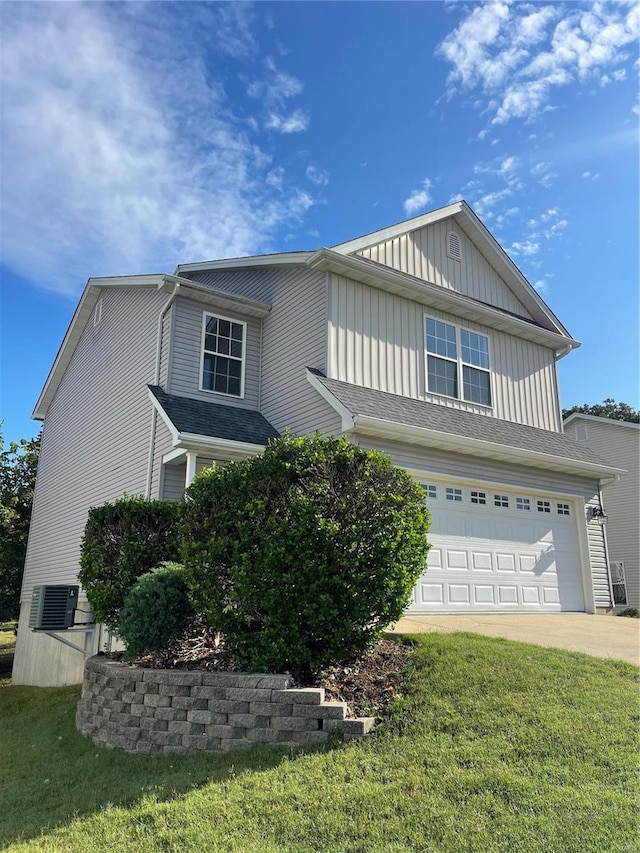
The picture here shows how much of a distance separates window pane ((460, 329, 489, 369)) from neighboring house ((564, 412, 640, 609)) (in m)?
8.53

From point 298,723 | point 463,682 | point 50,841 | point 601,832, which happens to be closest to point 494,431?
point 463,682

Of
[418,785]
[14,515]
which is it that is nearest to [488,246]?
[418,785]

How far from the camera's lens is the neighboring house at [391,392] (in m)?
10.3

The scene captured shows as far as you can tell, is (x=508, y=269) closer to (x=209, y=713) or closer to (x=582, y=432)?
(x=582, y=432)

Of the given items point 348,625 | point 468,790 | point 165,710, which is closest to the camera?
point 468,790

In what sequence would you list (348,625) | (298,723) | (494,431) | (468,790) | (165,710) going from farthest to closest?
(494,431) → (165,710) → (348,625) → (298,723) → (468,790)

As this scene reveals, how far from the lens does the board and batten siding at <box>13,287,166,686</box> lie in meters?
12.3

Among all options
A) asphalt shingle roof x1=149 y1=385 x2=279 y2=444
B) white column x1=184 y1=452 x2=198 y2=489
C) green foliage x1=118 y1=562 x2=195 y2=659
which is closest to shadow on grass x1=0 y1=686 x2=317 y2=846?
green foliage x1=118 y1=562 x2=195 y2=659

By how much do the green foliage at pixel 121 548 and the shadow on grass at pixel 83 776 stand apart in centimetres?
165

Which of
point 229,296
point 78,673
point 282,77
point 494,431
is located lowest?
point 78,673

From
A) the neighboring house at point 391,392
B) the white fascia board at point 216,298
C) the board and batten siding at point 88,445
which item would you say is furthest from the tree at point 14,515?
the white fascia board at point 216,298

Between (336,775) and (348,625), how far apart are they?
1.33 metres

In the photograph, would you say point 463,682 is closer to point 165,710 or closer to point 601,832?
point 601,832

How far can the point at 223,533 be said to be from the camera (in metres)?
5.92
